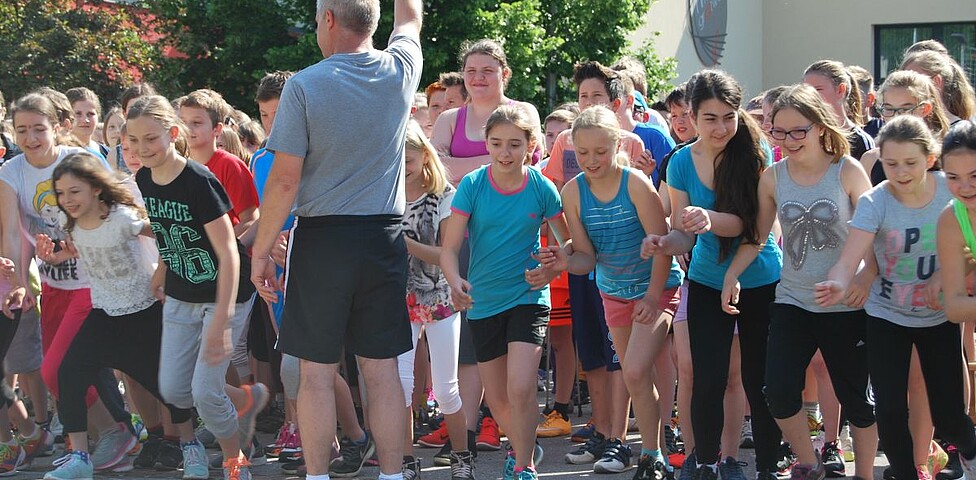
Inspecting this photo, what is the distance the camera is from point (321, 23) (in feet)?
16.2

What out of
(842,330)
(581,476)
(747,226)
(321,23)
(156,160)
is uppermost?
(321,23)

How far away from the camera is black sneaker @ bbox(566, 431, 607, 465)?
634cm

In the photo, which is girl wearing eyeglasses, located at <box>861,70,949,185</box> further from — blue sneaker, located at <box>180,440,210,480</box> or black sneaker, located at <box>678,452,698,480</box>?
blue sneaker, located at <box>180,440,210,480</box>

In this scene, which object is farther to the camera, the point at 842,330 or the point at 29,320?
the point at 29,320

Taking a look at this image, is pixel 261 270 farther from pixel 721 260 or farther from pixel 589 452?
pixel 589 452

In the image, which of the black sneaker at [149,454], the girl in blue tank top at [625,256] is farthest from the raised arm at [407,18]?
the black sneaker at [149,454]

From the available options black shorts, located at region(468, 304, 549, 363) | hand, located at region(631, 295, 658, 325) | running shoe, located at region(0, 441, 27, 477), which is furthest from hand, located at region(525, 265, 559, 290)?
running shoe, located at region(0, 441, 27, 477)

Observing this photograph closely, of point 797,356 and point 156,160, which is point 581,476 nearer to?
point 797,356

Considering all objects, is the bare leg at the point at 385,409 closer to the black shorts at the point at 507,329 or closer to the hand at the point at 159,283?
the black shorts at the point at 507,329

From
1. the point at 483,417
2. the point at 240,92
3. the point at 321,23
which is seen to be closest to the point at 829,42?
the point at 240,92

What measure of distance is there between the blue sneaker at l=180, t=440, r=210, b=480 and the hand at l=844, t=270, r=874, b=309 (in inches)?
133

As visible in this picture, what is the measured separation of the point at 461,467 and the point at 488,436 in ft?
3.43

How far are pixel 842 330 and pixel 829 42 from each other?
25.9 meters

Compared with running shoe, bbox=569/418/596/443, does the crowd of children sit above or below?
above
